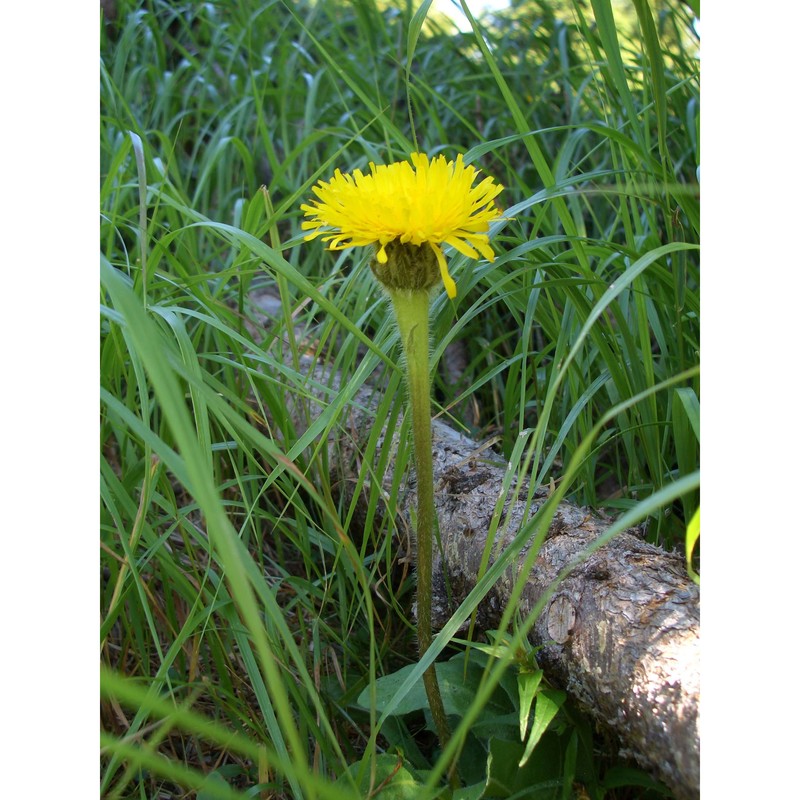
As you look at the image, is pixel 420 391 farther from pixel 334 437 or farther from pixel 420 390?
pixel 334 437

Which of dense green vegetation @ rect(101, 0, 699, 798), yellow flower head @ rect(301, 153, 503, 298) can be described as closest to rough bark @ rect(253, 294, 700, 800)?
Answer: dense green vegetation @ rect(101, 0, 699, 798)

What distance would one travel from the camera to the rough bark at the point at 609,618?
0.58 metres

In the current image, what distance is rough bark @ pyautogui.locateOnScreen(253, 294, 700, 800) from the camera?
0.58 m

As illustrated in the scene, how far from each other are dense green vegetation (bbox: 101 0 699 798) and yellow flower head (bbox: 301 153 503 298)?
74 mm

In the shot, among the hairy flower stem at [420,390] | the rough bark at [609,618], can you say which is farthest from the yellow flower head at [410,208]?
the rough bark at [609,618]

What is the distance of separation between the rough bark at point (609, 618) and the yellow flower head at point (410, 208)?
28 cm

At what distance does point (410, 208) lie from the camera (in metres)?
0.60

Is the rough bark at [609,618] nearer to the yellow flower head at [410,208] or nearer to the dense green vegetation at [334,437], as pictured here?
the dense green vegetation at [334,437]

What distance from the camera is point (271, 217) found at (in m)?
0.97

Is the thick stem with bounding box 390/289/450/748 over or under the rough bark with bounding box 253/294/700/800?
over

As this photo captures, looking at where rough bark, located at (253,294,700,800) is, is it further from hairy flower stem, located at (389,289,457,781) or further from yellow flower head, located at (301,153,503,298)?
yellow flower head, located at (301,153,503,298)

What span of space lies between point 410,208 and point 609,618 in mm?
383

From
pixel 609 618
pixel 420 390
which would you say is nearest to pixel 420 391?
pixel 420 390
